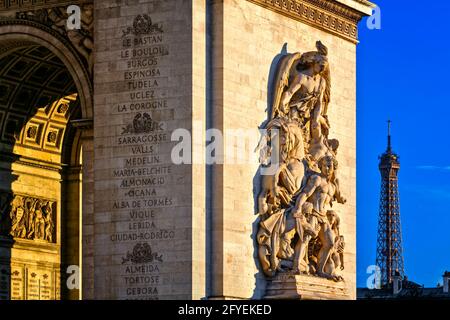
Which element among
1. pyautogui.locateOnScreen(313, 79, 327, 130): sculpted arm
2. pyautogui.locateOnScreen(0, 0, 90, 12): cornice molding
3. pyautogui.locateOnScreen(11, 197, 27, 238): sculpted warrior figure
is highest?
pyautogui.locateOnScreen(0, 0, 90, 12): cornice molding

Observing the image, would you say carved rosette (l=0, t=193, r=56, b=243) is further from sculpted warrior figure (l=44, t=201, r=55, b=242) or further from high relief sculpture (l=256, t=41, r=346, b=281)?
high relief sculpture (l=256, t=41, r=346, b=281)

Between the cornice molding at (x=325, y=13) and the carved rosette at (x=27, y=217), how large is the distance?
9.72 meters

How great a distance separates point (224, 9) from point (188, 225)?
5.75m

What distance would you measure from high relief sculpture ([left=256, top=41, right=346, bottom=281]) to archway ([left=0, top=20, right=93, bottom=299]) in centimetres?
594

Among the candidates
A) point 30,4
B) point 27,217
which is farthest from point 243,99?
point 27,217

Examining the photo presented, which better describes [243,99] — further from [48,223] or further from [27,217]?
[48,223]

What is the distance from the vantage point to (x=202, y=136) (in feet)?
162

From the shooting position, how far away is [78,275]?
5794 cm

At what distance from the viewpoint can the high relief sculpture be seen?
51062 mm

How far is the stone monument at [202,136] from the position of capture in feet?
161

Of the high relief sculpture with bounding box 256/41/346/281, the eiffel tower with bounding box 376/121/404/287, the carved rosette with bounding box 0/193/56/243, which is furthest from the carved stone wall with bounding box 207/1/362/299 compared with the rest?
the eiffel tower with bounding box 376/121/404/287

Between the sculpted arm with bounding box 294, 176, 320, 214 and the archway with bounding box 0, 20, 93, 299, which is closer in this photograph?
the sculpted arm with bounding box 294, 176, 320, 214

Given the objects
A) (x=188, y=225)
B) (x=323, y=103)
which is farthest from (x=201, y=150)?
(x=323, y=103)
